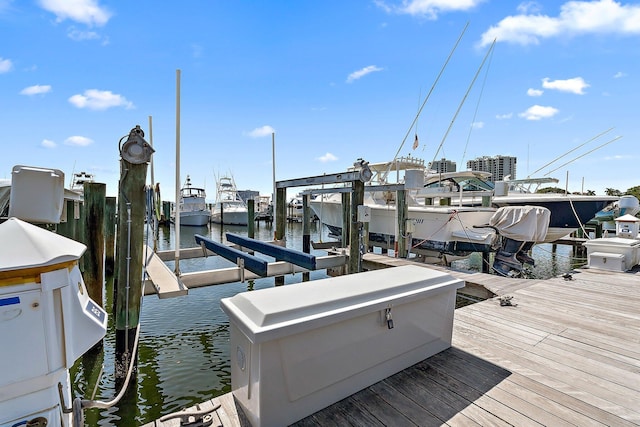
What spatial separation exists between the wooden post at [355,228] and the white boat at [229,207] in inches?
1152

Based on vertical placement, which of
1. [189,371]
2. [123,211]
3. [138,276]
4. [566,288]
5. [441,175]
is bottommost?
[189,371]

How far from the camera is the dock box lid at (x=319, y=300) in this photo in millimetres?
2076

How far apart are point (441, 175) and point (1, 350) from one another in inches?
615

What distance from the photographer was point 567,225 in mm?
11586

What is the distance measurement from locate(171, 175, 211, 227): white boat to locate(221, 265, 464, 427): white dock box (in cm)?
3269

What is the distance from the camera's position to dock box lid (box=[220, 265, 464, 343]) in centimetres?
208

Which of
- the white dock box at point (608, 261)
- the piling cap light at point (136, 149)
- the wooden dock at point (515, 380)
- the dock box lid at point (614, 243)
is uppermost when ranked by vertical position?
the piling cap light at point (136, 149)

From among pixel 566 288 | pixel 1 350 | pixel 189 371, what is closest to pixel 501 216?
pixel 566 288

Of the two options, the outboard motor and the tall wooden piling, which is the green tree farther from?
the tall wooden piling

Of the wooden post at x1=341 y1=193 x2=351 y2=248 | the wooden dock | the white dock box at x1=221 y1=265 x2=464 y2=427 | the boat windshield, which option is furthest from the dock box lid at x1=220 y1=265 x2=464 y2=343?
the boat windshield

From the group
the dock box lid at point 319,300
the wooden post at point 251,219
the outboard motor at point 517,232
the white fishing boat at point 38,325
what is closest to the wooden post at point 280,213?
the wooden post at point 251,219

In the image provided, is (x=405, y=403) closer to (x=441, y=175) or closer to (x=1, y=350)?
(x=1, y=350)

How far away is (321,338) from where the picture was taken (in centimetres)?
226

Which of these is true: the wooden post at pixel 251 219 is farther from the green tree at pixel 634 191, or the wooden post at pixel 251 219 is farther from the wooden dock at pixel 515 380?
the green tree at pixel 634 191
